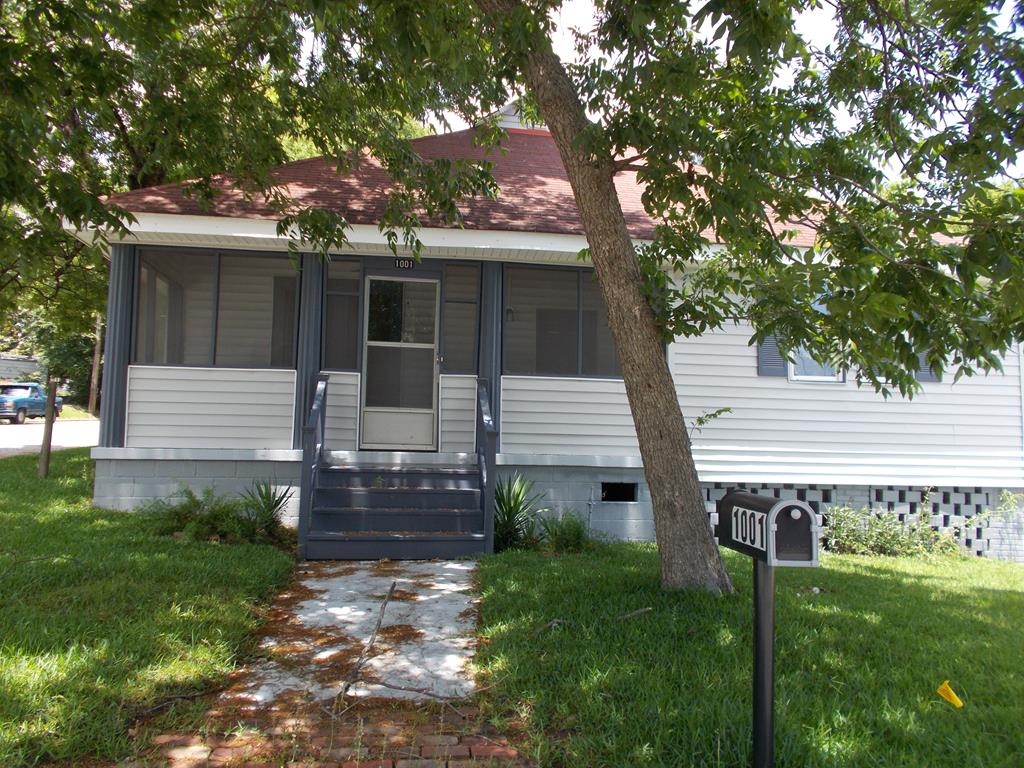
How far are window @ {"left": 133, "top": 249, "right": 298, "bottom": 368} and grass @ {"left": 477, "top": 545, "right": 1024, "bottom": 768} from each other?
16.0 feet

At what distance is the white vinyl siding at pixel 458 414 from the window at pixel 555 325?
0.58 meters

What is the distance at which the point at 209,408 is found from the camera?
Result: 819 cm

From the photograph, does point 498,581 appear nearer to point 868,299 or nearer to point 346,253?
point 868,299

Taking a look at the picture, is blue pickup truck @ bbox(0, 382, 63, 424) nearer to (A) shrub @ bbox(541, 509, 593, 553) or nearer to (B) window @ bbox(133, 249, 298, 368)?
(B) window @ bbox(133, 249, 298, 368)

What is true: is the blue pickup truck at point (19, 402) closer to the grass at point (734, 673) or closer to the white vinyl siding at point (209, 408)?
the white vinyl siding at point (209, 408)

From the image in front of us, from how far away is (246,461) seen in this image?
26.6 feet

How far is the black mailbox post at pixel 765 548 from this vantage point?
219cm

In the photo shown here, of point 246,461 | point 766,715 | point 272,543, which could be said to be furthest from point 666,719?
point 246,461

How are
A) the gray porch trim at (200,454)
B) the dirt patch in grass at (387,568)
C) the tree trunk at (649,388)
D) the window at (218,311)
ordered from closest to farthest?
1. the tree trunk at (649,388)
2. the dirt patch in grass at (387,568)
3. the gray porch trim at (200,454)
4. the window at (218,311)

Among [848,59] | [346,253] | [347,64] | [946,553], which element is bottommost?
[946,553]

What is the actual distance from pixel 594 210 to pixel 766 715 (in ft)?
11.2

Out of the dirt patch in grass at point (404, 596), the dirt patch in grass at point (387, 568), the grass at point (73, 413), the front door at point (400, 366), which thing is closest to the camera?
the dirt patch in grass at point (404, 596)

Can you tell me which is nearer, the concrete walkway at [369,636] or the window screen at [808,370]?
the concrete walkway at [369,636]

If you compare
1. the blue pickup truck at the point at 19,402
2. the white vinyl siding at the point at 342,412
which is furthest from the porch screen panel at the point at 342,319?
the blue pickup truck at the point at 19,402
